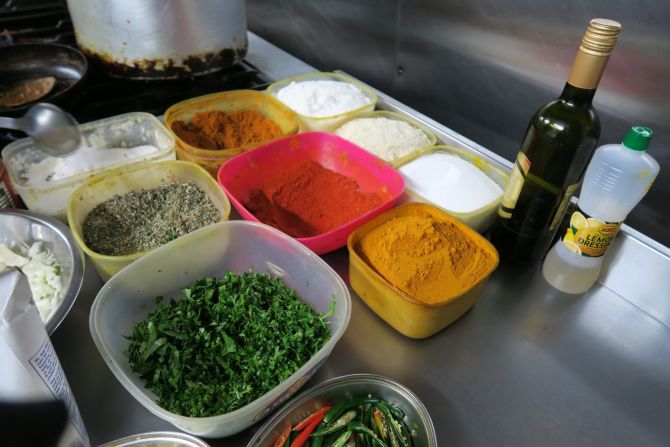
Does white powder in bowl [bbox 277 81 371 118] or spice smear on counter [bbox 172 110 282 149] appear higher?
white powder in bowl [bbox 277 81 371 118]

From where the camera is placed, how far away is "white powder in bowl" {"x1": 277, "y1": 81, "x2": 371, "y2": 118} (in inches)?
44.3

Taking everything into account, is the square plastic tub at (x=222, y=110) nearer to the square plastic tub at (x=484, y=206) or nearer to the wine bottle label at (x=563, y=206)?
the square plastic tub at (x=484, y=206)

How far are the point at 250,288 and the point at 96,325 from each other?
0.74 ft

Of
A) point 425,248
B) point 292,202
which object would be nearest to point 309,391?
point 425,248

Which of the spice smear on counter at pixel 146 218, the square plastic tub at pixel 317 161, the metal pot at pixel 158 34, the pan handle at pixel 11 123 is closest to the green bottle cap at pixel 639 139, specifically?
the square plastic tub at pixel 317 161

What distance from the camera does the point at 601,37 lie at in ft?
1.97

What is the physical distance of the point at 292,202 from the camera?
93 centimetres

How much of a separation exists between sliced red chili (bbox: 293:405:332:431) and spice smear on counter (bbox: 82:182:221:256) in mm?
397

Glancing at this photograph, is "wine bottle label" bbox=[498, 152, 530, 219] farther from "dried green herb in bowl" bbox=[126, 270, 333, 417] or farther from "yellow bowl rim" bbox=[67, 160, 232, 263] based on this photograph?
"yellow bowl rim" bbox=[67, 160, 232, 263]

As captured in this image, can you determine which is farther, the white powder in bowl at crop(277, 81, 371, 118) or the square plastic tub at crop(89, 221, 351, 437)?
the white powder in bowl at crop(277, 81, 371, 118)

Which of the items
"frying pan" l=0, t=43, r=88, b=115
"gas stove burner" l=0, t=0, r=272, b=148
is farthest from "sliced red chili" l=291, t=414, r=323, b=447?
"frying pan" l=0, t=43, r=88, b=115

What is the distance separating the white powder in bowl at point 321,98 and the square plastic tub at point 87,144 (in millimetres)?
327

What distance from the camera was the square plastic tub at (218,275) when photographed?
0.60 meters

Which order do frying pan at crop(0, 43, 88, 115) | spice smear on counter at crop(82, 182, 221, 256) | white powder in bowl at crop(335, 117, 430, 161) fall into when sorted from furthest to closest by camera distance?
frying pan at crop(0, 43, 88, 115) < white powder in bowl at crop(335, 117, 430, 161) < spice smear on counter at crop(82, 182, 221, 256)
